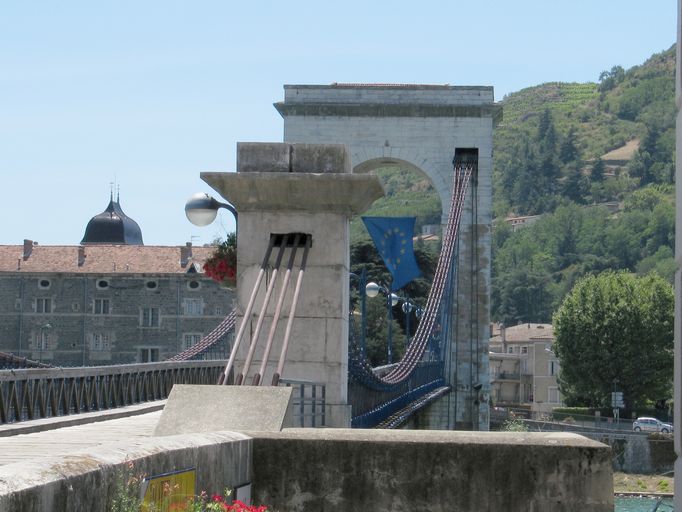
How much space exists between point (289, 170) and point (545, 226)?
171993mm

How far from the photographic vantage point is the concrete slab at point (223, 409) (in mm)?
7348

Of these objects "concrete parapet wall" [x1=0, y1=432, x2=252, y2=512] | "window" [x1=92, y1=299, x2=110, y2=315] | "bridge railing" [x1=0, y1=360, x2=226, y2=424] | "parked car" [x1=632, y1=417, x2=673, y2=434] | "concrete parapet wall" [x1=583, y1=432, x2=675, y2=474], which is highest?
"window" [x1=92, y1=299, x2=110, y2=315]

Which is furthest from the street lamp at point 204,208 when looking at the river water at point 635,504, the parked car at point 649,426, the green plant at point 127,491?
the parked car at point 649,426

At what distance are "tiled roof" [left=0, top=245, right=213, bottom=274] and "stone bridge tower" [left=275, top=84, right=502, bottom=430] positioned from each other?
39.7m

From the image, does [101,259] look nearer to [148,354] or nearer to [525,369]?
[148,354]

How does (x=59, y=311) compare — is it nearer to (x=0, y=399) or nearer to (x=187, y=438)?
(x=0, y=399)

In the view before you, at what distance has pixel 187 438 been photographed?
19.0ft

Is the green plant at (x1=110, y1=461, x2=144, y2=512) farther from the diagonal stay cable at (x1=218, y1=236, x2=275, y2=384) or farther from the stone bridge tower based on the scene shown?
the stone bridge tower

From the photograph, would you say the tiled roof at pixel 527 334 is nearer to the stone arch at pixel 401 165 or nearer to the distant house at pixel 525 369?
the distant house at pixel 525 369

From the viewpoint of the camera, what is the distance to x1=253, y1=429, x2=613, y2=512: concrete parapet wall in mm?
6551

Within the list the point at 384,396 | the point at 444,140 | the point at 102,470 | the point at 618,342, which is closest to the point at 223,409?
the point at 102,470

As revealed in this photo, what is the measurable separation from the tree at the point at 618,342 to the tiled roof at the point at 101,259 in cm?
1974

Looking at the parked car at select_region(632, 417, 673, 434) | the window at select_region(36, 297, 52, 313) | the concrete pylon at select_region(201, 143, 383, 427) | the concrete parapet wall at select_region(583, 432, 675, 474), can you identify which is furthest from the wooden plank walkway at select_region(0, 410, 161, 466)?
the window at select_region(36, 297, 52, 313)

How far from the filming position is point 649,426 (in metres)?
69.9
